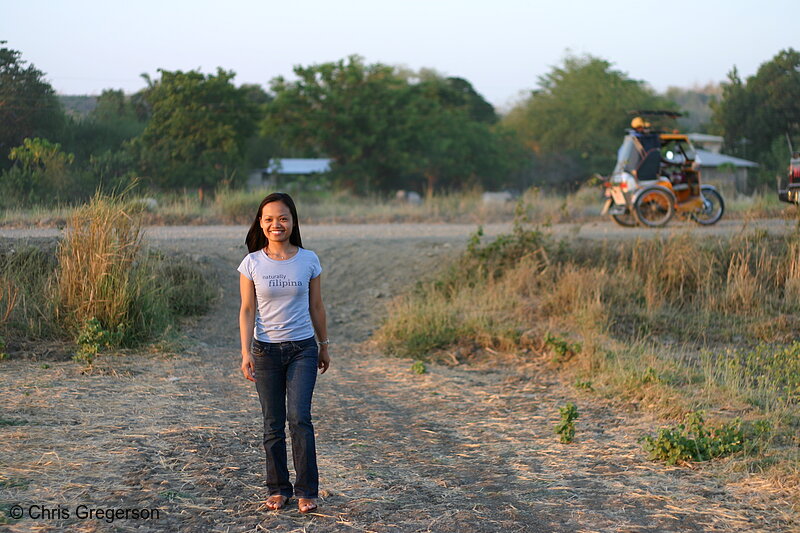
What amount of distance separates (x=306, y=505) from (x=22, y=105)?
10.0 meters

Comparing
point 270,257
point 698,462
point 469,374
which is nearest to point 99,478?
point 270,257

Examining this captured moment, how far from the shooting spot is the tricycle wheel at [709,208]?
49.3ft

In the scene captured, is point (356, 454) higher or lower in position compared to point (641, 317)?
lower

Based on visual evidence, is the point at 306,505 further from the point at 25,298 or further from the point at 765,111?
the point at 765,111

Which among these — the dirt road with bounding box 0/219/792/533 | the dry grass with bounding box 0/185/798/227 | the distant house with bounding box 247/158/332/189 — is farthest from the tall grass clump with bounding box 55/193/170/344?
the distant house with bounding box 247/158/332/189

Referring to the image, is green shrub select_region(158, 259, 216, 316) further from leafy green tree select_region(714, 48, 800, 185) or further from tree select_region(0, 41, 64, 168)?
leafy green tree select_region(714, 48, 800, 185)

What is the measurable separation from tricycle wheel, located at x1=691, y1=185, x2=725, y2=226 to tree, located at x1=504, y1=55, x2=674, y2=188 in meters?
25.7

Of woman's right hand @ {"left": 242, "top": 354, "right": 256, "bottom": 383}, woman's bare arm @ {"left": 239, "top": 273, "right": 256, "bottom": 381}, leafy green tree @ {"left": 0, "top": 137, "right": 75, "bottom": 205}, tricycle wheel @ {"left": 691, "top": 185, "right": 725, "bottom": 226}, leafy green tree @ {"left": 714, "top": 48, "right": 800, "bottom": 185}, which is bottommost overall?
woman's right hand @ {"left": 242, "top": 354, "right": 256, "bottom": 383}

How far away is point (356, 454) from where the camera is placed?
18.7ft

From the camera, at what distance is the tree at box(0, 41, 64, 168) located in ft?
→ 38.8

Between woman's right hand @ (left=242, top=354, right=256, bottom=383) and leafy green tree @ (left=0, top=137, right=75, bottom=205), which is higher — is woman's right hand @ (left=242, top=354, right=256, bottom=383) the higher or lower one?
the lower one

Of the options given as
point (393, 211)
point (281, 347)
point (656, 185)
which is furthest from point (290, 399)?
point (393, 211)

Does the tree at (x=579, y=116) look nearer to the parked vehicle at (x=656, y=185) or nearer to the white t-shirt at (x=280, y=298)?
the parked vehicle at (x=656, y=185)

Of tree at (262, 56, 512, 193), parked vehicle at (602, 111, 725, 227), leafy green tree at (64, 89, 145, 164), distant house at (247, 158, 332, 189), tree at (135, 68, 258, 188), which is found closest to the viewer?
leafy green tree at (64, 89, 145, 164)
